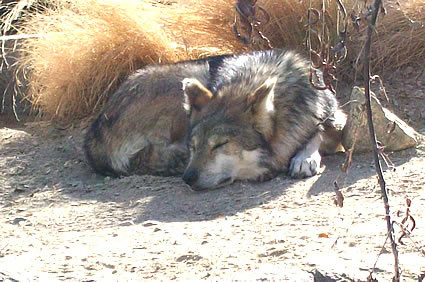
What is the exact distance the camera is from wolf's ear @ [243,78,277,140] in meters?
5.79

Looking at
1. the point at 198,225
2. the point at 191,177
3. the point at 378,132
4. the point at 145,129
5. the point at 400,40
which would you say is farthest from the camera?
the point at 400,40

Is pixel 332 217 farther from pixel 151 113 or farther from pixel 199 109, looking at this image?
pixel 151 113

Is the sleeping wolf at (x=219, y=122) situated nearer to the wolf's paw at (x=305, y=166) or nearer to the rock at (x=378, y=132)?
the wolf's paw at (x=305, y=166)

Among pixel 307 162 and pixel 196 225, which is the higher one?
pixel 307 162

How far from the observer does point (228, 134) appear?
570cm

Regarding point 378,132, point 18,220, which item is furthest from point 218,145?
point 18,220

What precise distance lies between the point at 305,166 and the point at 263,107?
533mm

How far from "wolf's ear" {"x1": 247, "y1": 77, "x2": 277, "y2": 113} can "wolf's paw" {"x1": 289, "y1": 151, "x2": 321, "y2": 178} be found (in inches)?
17.2

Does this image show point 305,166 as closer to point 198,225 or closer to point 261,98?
point 261,98

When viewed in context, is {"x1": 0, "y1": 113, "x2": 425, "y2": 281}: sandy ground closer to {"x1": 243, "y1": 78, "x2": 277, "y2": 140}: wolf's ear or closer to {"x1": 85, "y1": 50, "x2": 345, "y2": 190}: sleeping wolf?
{"x1": 85, "y1": 50, "x2": 345, "y2": 190}: sleeping wolf

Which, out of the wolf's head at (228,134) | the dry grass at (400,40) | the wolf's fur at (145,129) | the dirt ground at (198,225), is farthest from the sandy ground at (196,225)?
the dry grass at (400,40)

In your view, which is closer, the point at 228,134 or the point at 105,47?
the point at 228,134

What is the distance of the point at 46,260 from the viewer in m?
4.09

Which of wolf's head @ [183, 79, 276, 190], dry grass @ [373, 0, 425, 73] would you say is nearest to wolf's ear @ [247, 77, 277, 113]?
wolf's head @ [183, 79, 276, 190]
